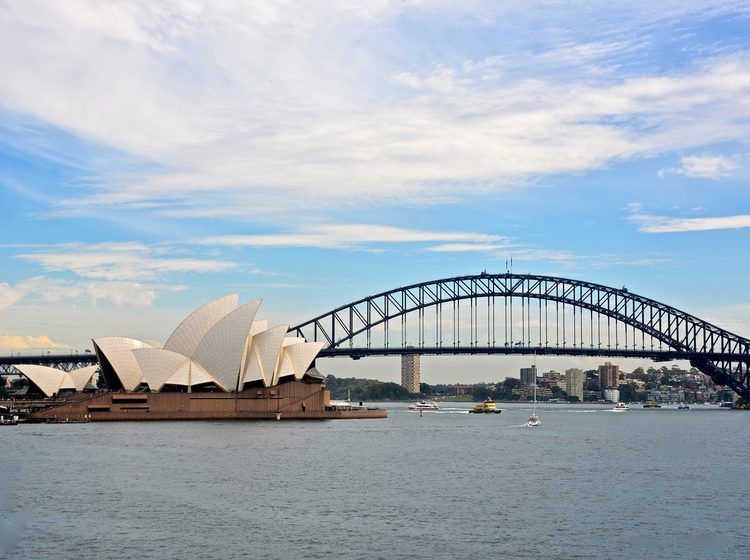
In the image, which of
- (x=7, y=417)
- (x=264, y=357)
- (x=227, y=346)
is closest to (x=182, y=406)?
(x=227, y=346)

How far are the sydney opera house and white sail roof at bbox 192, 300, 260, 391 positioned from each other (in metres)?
0.08

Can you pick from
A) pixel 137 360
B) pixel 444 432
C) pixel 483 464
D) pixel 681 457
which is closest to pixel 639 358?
pixel 444 432

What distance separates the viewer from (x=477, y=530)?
28031mm

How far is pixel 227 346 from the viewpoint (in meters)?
77.9

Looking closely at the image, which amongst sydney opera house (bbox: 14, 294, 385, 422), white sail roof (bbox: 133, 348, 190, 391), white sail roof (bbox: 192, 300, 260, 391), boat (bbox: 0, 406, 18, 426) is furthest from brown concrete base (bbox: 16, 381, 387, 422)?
white sail roof (bbox: 192, 300, 260, 391)

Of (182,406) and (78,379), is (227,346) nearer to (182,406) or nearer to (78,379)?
(182,406)

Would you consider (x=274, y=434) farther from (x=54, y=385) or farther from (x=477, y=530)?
(x=54, y=385)

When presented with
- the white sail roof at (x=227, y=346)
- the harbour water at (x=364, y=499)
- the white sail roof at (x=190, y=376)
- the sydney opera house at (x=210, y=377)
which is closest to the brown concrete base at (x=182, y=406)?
the sydney opera house at (x=210, y=377)

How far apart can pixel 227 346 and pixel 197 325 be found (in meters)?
3.06

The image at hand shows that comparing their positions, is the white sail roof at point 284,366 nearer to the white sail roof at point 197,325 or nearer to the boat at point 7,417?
the white sail roof at point 197,325

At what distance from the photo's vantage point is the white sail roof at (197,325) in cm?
7819

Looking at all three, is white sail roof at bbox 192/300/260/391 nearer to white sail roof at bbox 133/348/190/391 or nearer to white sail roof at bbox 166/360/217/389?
white sail roof at bbox 166/360/217/389

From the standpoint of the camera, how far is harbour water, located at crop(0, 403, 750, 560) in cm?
2591

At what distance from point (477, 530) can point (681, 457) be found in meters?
24.6
